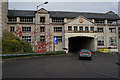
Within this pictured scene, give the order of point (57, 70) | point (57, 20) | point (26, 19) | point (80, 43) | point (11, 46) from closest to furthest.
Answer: point (57, 70)
point (11, 46)
point (26, 19)
point (57, 20)
point (80, 43)

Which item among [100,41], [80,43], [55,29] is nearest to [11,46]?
[55,29]

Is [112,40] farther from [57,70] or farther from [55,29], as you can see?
[57,70]

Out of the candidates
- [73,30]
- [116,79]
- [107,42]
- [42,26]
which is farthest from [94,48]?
[116,79]

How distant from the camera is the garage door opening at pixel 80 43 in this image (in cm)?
3354

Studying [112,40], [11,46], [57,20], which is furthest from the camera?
[112,40]

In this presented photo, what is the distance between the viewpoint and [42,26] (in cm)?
3112

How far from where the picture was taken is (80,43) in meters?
42.2

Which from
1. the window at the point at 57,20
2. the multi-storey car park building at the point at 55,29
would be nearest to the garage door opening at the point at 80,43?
the multi-storey car park building at the point at 55,29

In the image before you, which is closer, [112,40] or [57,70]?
[57,70]

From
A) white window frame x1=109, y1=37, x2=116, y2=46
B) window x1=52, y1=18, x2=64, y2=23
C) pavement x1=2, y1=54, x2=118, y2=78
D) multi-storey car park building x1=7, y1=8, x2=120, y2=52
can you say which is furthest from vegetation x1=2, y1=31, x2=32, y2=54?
white window frame x1=109, y1=37, x2=116, y2=46

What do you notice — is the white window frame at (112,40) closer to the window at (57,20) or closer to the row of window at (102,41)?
the row of window at (102,41)

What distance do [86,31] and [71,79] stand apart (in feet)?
84.8

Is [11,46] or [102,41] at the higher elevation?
[102,41]

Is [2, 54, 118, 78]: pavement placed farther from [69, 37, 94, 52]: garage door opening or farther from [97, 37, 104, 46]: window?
[69, 37, 94, 52]: garage door opening
